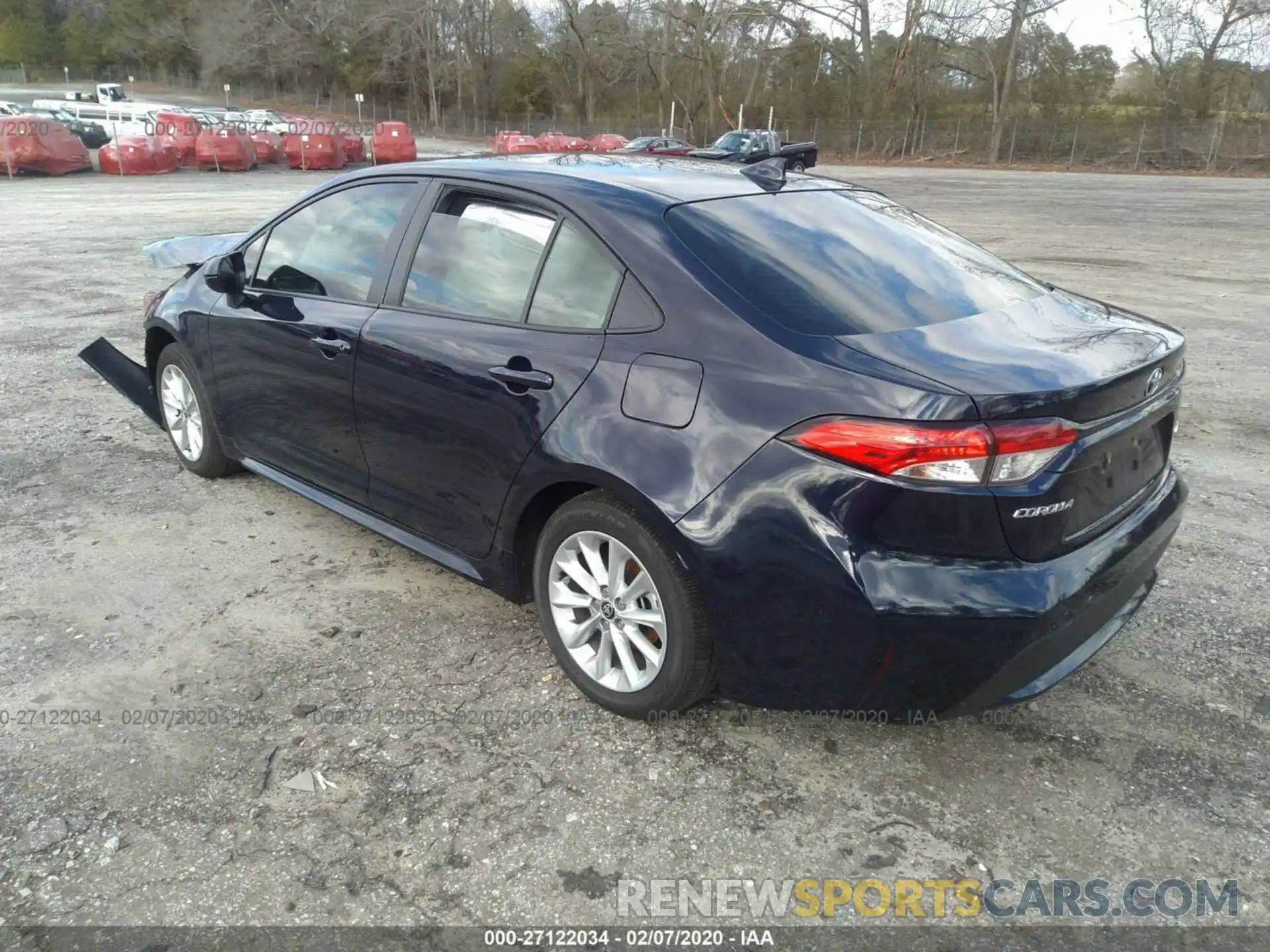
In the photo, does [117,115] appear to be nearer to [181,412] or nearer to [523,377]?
[181,412]

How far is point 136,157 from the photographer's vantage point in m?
25.9

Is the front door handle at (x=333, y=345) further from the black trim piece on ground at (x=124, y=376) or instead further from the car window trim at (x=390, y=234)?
the black trim piece on ground at (x=124, y=376)

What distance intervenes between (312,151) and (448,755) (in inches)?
1206

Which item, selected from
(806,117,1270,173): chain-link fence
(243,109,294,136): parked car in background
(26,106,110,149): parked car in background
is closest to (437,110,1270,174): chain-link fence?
(806,117,1270,173): chain-link fence

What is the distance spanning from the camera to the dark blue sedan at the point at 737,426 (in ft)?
7.61

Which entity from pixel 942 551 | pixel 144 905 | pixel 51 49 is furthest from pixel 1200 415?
pixel 51 49

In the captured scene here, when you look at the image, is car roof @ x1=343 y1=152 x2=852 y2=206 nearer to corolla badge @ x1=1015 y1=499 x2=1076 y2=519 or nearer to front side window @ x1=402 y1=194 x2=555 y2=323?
front side window @ x1=402 y1=194 x2=555 y2=323

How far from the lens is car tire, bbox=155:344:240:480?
4.58 m

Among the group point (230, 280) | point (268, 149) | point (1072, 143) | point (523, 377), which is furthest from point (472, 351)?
point (1072, 143)

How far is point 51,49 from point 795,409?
120 metres

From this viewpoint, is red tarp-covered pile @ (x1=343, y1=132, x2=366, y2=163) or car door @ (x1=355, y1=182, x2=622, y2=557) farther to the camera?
red tarp-covered pile @ (x1=343, y1=132, x2=366, y2=163)

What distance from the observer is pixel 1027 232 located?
15922 mm

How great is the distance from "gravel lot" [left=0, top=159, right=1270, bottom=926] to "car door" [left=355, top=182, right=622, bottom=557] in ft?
1.83

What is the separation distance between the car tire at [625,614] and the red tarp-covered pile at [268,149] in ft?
102
